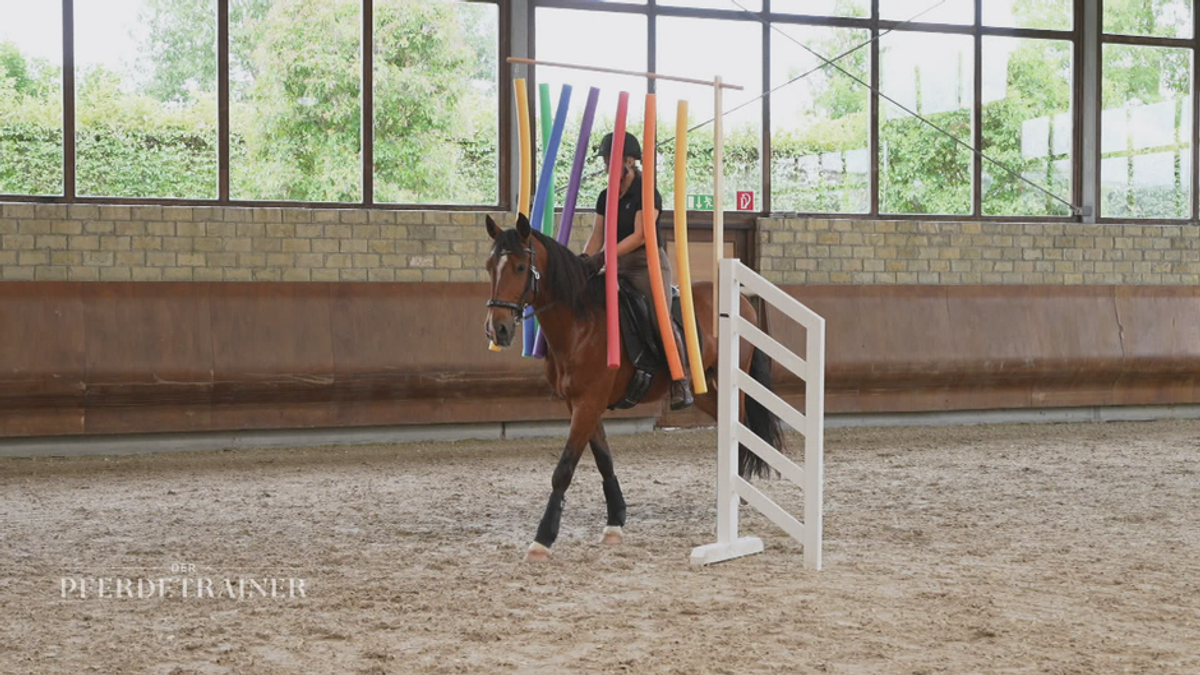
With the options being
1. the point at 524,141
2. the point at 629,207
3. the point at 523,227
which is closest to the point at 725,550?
the point at 523,227

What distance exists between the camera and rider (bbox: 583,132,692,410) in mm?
6301

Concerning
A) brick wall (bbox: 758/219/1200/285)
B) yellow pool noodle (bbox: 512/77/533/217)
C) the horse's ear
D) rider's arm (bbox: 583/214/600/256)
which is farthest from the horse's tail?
brick wall (bbox: 758/219/1200/285)

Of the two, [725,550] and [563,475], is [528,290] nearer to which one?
[563,475]

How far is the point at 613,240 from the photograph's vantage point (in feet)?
19.7

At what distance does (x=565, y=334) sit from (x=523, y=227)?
2.10 ft

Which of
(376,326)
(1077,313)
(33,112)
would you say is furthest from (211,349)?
(1077,313)

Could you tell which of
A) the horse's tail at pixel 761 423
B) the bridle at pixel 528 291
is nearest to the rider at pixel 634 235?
the bridle at pixel 528 291

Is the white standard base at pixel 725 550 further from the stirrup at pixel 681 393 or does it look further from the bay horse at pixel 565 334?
the stirrup at pixel 681 393

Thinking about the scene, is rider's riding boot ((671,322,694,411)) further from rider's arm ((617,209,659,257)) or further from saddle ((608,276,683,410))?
rider's arm ((617,209,659,257))

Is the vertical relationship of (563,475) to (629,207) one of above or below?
below

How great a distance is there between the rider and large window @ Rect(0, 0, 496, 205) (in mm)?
5086

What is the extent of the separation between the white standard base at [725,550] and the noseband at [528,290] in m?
1.38

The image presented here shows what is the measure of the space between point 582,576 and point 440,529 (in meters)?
1.49

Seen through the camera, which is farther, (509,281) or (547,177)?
(547,177)
